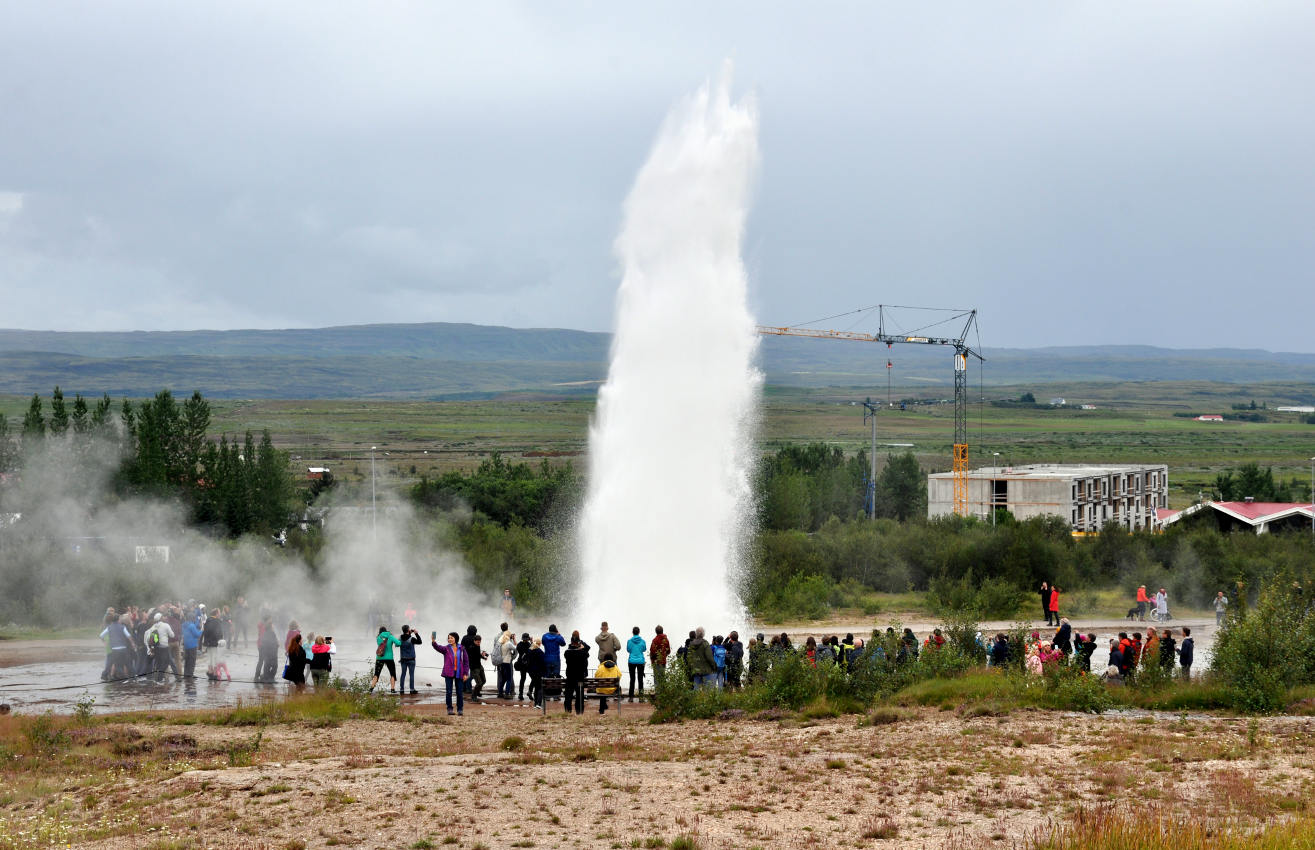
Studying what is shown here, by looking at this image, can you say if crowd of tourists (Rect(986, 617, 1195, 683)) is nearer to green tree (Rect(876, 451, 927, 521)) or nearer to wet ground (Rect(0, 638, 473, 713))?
wet ground (Rect(0, 638, 473, 713))

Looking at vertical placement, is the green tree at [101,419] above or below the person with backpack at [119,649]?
above

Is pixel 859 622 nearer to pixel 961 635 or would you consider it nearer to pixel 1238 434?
pixel 961 635

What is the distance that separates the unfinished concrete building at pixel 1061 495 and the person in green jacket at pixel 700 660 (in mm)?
46236

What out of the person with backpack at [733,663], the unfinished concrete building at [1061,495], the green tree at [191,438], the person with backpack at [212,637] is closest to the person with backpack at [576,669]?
the person with backpack at [733,663]

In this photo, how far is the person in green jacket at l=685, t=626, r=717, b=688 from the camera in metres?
17.3

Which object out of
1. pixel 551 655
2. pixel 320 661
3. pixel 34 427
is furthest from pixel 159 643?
pixel 34 427

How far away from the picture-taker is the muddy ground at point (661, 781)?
10906 millimetres

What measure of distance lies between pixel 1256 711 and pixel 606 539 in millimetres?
13194

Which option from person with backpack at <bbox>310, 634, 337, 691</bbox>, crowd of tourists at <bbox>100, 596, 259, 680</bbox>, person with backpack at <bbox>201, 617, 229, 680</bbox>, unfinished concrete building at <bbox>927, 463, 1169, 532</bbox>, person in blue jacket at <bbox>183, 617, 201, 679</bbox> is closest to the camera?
person with backpack at <bbox>310, 634, 337, 691</bbox>

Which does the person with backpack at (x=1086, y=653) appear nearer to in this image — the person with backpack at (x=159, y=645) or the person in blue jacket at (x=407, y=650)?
the person in blue jacket at (x=407, y=650)

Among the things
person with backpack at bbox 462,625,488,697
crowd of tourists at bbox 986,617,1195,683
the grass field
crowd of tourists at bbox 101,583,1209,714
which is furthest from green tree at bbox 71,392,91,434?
the grass field

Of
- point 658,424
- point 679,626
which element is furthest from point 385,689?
point 658,424

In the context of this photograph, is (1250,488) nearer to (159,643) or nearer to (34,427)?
(34,427)

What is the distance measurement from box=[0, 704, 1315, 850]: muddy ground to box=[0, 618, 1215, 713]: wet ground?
2.52 metres
